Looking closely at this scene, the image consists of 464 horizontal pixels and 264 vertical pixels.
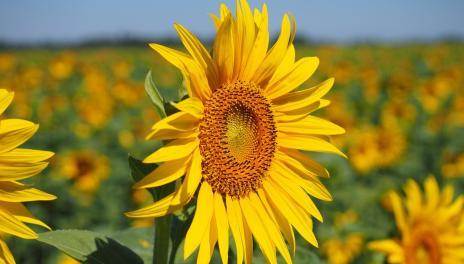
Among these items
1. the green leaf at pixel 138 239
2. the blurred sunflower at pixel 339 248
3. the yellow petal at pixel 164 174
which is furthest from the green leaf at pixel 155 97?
the blurred sunflower at pixel 339 248

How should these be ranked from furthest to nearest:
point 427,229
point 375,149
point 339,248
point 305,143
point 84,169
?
1. point 375,149
2. point 84,169
3. point 339,248
4. point 427,229
5. point 305,143

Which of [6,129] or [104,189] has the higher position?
[6,129]

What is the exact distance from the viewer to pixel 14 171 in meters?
1.50

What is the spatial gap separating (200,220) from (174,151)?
9.1 inches

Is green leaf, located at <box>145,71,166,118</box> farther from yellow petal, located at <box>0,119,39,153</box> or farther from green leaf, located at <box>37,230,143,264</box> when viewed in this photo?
green leaf, located at <box>37,230,143,264</box>

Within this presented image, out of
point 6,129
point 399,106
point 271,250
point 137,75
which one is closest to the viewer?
point 6,129

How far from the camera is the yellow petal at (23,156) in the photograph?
1501 mm

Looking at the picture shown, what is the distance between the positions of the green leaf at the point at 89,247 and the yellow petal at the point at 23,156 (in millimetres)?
240

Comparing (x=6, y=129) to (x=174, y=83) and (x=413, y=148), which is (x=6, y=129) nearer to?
(x=413, y=148)

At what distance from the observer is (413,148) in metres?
9.31

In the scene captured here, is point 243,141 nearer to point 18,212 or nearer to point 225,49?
point 225,49

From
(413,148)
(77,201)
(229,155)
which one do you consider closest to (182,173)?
(229,155)

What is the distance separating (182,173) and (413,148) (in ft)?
27.2

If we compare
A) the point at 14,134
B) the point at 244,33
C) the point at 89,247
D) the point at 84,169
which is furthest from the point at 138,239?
the point at 84,169
